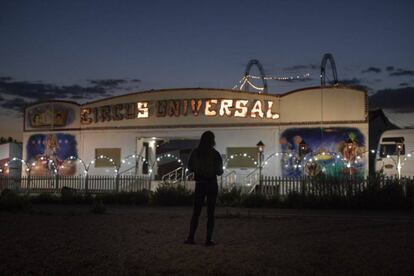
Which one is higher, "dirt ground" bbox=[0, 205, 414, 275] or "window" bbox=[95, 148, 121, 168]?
"window" bbox=[95, 148, 121, 168]

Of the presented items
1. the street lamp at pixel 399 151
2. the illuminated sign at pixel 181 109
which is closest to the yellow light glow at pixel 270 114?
the illuminated sign at pixel 181 109

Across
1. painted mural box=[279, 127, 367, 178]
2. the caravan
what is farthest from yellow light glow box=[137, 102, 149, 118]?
the caravan

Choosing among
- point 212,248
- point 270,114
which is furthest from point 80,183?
point 212,248

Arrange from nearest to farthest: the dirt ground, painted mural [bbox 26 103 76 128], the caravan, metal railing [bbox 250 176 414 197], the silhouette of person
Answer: the dirt ground < the silhouette of person < metal railing [bbox 250 176 414 197] < the caravan < painted mural [bbox 26 103 76 128]

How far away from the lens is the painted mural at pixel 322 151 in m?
23.5

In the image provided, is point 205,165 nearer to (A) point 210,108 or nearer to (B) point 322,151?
(B) point 322,151

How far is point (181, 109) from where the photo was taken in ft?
87.6

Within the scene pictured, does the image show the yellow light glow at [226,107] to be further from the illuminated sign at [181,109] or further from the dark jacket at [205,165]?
the dark jacket at [205,165]

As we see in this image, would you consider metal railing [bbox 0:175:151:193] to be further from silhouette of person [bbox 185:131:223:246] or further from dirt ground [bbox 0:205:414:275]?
silhouette of person [bbox 185:131:223:246]

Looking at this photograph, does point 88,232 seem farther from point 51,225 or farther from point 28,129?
point 28,129

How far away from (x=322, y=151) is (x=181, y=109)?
7.12m

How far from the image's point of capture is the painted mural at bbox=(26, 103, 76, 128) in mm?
29281

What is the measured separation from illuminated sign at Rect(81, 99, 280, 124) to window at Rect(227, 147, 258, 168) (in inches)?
62.0

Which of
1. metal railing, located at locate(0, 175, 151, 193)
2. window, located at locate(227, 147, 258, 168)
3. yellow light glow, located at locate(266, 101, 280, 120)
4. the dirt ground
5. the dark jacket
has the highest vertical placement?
yellow light glow, located at locate(266, 101, 280, 120)
